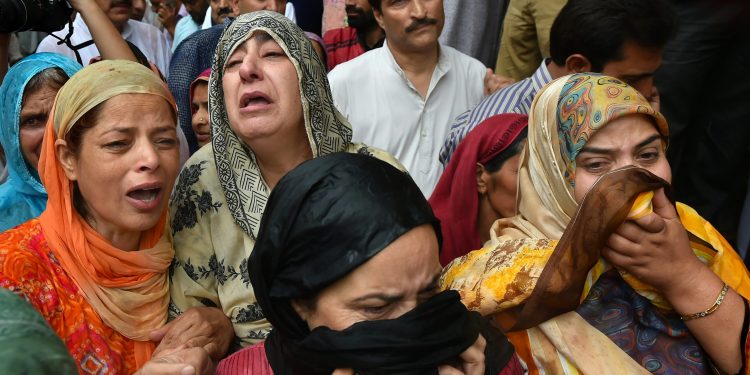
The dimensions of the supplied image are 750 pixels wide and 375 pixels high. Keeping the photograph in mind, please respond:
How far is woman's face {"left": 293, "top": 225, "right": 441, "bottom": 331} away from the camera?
1.67 m

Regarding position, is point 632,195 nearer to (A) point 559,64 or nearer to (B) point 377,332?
(B) point 377,332

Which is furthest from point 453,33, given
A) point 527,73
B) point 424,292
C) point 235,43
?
point 424,292

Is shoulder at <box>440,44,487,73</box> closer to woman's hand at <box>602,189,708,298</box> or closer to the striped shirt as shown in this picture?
the striped shirt

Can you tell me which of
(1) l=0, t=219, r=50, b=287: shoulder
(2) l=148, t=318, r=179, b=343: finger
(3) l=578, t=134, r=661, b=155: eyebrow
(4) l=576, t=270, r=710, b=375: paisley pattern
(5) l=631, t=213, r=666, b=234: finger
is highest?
(3) l=578, t=134, r=661, b=155: eyebrow

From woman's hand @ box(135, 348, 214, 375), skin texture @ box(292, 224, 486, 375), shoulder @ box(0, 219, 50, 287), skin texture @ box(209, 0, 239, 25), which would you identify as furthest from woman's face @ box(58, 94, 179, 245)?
skin texture @ box(209, 0, 239, 25)

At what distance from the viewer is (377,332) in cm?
164

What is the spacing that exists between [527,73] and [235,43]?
8.77ft

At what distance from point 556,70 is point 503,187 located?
3.40 feet

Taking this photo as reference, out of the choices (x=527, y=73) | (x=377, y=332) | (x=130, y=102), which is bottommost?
(x=527, y=73)

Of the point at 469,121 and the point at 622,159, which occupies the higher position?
the point at 622,159

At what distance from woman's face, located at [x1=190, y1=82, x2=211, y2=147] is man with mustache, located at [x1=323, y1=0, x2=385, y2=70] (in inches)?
56.2

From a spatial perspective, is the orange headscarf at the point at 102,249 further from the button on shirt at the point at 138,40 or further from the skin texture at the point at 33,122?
the button on shirt at the point at 138,40

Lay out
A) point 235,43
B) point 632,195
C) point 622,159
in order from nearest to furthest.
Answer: point 632,195
point 622,159
point 235,43

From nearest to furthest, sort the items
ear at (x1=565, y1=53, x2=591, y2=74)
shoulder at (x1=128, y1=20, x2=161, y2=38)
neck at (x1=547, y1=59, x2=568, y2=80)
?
1. ear at (x1=565, y1=53, x2=591, y2=74)
2. neck at (x1=547, y1=59, x2=568, y2=80)
3. shoulder at (x1=128, y1=20, x2=161, y2=38)
